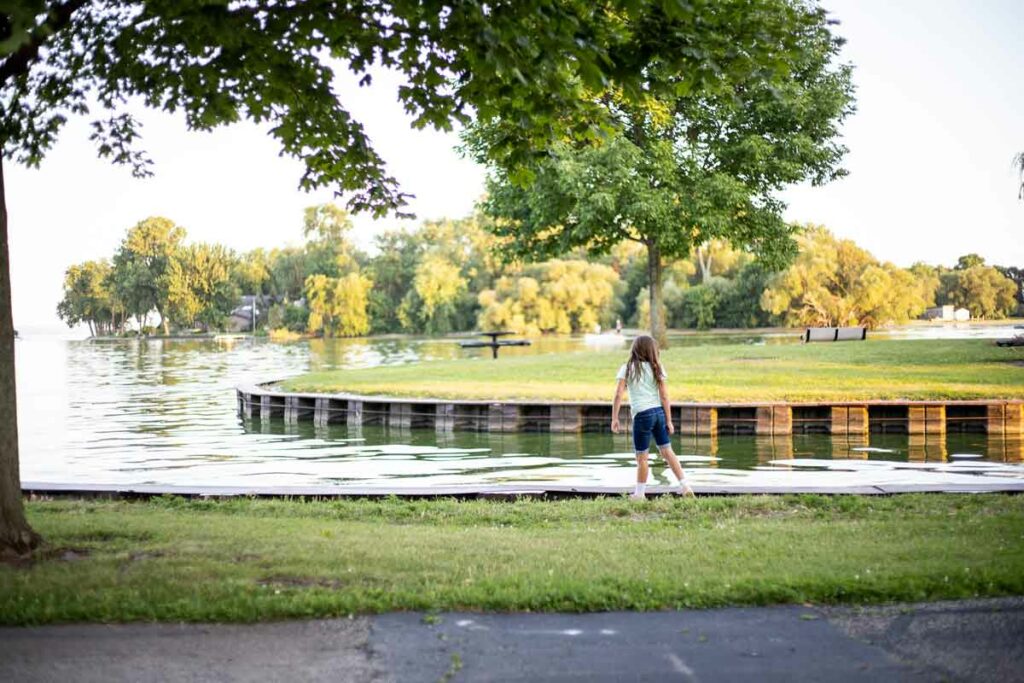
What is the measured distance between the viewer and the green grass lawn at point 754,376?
2402 centimetres

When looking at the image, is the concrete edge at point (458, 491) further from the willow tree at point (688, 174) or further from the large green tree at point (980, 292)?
the large green tree at point (980, 292)

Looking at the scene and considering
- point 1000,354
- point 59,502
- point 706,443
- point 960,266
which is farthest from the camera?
point 960,266

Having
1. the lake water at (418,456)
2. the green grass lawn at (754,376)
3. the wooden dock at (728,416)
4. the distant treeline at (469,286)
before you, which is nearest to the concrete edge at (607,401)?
the wooden dock at (728,416)

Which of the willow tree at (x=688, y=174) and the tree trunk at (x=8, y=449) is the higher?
the willow tree at (x=688, y=174)

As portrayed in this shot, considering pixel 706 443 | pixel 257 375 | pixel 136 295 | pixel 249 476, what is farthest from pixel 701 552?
pixel 136 295

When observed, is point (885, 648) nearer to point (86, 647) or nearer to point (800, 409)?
point (86, 647)

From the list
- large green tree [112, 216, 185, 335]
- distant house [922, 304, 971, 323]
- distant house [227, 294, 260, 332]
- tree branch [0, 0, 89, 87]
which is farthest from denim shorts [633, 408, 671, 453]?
distant house [227, 294, 260, 332]

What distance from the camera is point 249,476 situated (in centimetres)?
1627

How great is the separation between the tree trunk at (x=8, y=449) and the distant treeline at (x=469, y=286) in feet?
104

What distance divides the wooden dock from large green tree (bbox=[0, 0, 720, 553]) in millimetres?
13092

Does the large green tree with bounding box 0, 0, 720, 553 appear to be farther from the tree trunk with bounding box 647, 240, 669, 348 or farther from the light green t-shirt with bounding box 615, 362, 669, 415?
the tree trunk with bounding box 647, 240, 669, 348

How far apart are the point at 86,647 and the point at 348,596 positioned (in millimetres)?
1575

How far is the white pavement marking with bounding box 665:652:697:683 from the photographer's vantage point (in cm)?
516

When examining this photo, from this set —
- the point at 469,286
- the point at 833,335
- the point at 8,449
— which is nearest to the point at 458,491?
the point at 8,449
